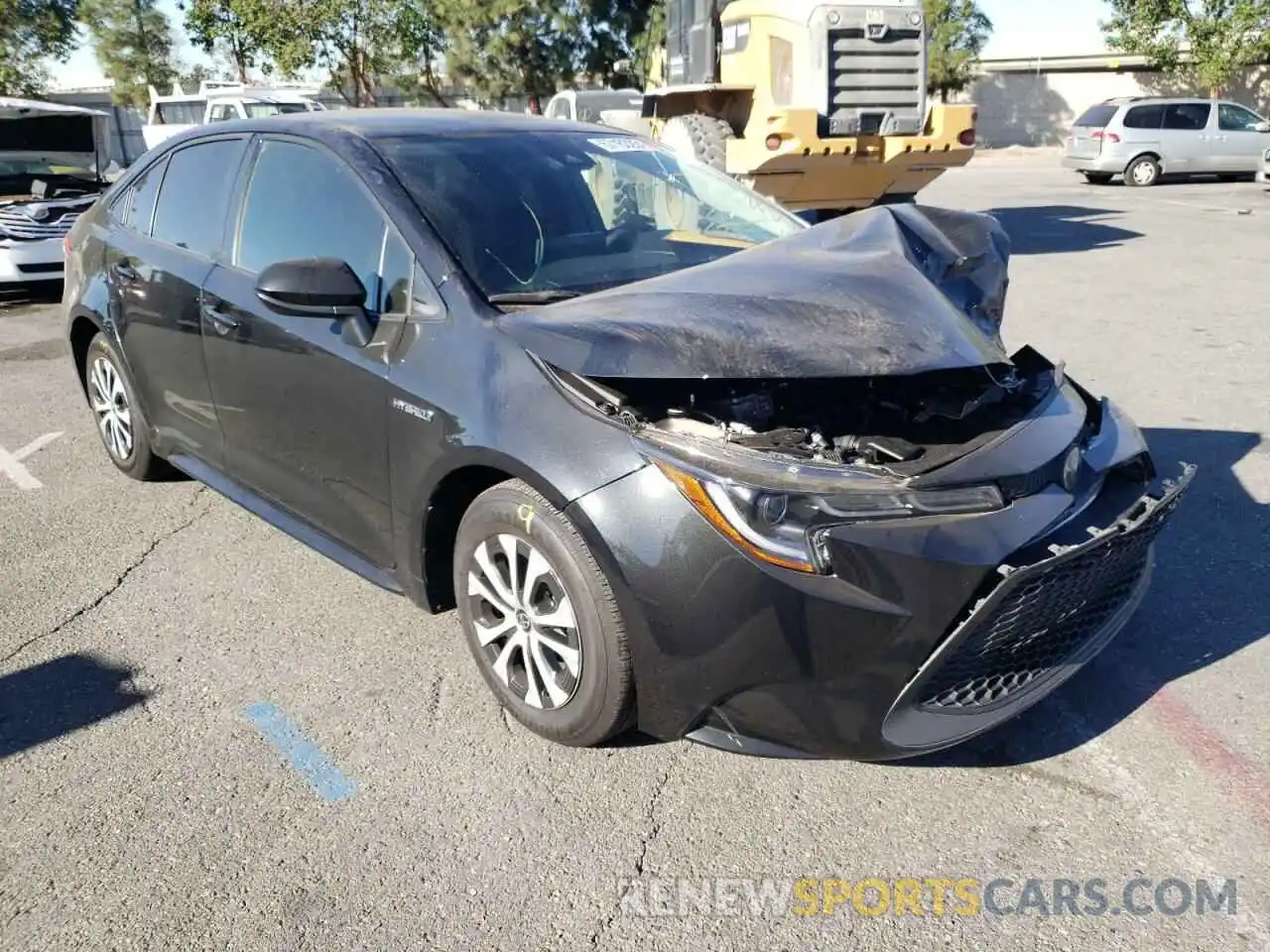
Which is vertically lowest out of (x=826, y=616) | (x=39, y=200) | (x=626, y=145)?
(x=826, y=616)

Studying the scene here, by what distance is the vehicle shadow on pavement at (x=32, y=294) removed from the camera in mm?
10531

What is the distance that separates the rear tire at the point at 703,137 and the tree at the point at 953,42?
3050 cm

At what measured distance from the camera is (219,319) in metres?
3.71

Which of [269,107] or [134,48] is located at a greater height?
[134,48]

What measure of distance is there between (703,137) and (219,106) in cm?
1136

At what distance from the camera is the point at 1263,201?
1747 centimetres

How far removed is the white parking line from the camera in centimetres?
506

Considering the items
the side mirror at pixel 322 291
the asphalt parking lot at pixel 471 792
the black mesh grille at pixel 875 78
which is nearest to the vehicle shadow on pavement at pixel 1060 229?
the black mesh grille at pixel 875 78

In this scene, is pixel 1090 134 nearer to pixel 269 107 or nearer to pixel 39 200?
pixel 269 107

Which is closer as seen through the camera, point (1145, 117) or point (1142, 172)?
point (1145, 117)

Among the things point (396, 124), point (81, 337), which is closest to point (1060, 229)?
point (396, 124)

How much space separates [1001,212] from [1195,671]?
588 inches

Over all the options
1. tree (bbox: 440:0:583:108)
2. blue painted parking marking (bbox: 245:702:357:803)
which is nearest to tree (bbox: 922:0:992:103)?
tree (bbox: 440:0:583:108)

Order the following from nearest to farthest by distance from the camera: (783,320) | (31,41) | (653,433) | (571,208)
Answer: (653,433) → (783,320) → (571,208) → (31,41)
